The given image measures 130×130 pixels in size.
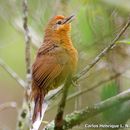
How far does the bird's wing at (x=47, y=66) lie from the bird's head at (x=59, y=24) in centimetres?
30

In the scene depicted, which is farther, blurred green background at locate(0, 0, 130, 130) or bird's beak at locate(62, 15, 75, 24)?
bird's beak at locate(62, 15, 75, 24)

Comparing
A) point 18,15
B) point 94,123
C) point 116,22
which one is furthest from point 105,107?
point 18,15

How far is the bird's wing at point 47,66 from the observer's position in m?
3.45

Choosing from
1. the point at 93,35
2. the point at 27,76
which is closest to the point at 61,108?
the point at 27,76

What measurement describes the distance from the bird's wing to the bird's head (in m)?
0.30

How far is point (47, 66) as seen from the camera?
3508mm

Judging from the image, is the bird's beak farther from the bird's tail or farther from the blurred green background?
the bird's tail

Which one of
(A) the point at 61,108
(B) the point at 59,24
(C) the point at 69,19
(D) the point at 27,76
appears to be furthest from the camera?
(B) the point at 59,24

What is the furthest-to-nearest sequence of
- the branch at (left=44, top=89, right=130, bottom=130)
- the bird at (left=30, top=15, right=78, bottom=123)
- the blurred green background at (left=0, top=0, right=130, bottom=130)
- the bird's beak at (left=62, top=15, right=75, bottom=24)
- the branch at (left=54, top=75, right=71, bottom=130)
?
the bird's beak at (left=62, top=15, right=75, bottom=24), the bird at (left=30, top=15, right=78, bottom=123), the blurred green background at (left=0, top=0, right=130, bottom=130), the branch at (left=44, top=89, right=130, bottom=130), the branch at (left=54, top=75, right=71, bottom=130)

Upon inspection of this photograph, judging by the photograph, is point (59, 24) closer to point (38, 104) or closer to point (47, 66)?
point (47, 66)

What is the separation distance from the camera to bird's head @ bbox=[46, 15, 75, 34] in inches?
149

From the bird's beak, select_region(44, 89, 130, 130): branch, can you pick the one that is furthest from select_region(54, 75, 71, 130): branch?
the bird's beak

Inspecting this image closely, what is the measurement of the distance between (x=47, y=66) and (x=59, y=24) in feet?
1.64

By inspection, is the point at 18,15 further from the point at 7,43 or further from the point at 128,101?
the point at 128,101
